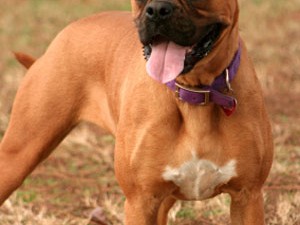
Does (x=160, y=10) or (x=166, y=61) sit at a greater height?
(x=160, y=10)

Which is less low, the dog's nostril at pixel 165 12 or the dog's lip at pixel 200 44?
the dog's nostril at pixel 165 12

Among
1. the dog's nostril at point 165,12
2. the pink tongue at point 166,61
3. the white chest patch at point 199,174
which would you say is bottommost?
the white chest patch at point 199,174

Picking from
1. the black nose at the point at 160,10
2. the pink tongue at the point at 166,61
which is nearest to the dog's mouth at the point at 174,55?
the pink tongue at the point at 166,61

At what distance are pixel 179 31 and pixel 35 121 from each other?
152cm

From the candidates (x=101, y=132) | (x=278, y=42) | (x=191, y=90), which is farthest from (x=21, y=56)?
(x=278, y=42)

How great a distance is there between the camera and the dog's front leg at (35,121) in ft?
18.3

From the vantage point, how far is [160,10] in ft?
14.3

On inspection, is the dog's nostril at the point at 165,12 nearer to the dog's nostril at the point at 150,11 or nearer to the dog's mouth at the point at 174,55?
the dog's nostril at the point at 150,11

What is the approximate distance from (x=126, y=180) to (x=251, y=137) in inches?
29.6

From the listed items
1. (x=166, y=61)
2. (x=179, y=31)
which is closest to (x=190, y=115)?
(x=166, y=61)

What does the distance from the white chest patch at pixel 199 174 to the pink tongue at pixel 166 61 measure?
567mm

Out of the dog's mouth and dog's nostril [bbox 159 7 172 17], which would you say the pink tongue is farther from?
dog's nostril [bbox 159 7 172 17]

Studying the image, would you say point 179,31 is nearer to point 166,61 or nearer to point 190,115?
point 166,61

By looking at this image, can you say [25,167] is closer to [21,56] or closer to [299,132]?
[21,56]
